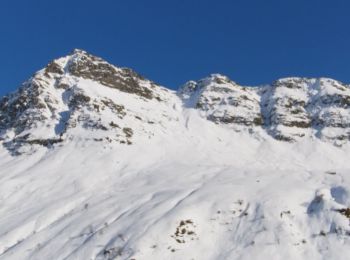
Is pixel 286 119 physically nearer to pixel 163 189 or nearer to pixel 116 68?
pixel 116 68

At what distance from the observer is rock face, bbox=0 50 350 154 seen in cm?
7119

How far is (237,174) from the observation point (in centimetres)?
4866

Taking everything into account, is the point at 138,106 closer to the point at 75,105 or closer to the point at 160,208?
the point at 75,105

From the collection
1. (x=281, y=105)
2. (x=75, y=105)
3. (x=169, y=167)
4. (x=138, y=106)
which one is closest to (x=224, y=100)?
(x=281, y=105)

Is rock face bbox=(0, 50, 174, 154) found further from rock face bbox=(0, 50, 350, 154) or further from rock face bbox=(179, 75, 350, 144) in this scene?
rock face bbox=(179, 75, 350, 144)

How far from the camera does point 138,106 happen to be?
82125 millimetres

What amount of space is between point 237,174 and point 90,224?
16.7 meters

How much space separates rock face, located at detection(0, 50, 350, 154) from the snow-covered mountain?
10.4 inches

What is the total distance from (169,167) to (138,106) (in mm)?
25423

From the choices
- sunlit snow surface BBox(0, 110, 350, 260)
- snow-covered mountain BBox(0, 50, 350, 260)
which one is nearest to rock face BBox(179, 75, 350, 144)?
snow-covered mountain BBox(0, 50, 350, 260)

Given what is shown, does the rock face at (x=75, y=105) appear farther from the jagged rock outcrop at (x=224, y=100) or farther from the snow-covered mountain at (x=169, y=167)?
the jagged rock outcrop at (x=224, y=100)

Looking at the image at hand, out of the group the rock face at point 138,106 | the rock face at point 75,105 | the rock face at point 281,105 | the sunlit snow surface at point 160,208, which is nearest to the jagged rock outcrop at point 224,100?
the rock face at point 281,105

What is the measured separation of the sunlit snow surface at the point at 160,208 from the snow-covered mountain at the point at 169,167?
115 millimetres

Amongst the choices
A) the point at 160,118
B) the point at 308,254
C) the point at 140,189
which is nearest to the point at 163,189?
the point at 140,189
